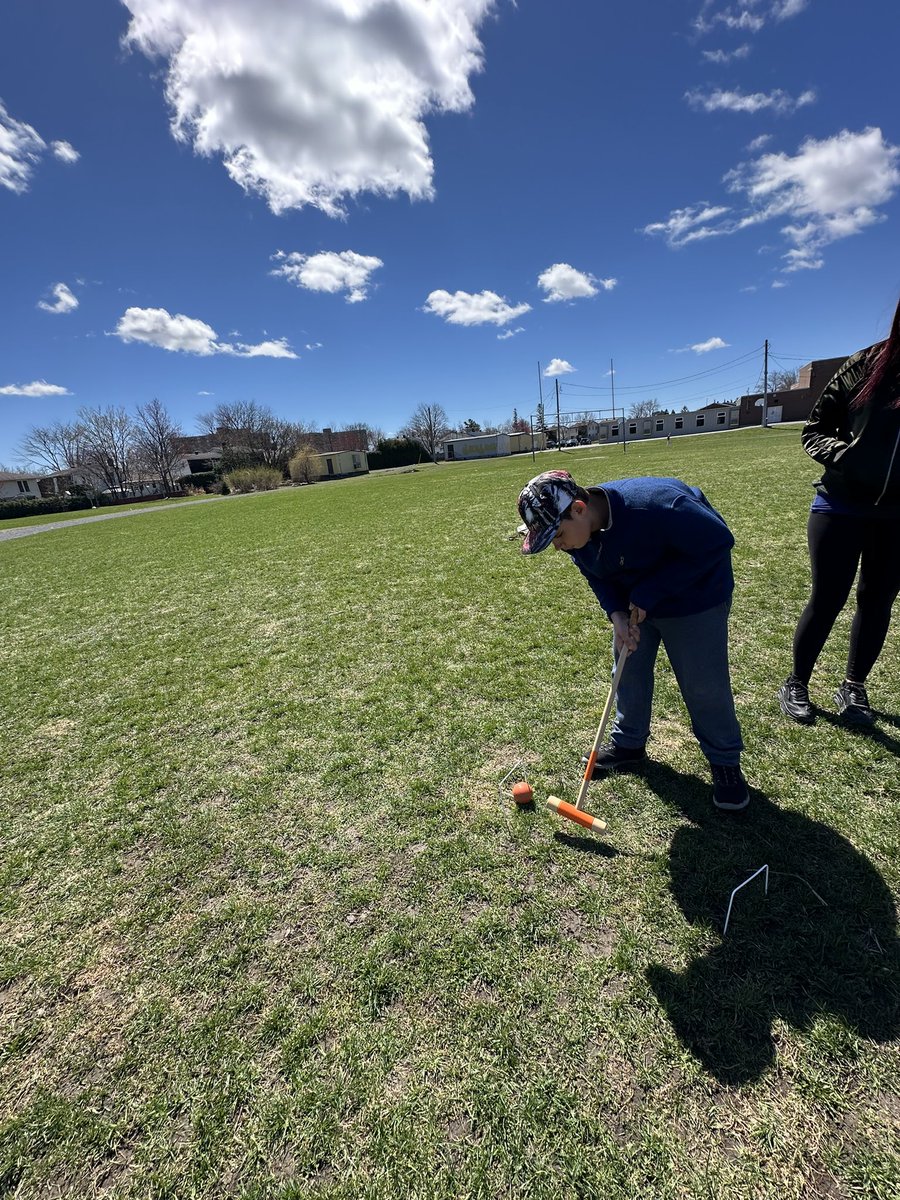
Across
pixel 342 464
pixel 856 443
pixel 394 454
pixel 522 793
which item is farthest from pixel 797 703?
pixel 394 454

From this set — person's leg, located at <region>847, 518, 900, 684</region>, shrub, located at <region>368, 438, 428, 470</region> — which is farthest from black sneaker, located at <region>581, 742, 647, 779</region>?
shrub, located at <region>368, 438, 428, 470</region>

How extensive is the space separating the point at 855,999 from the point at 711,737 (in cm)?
111

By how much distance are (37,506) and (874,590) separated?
64.2 meters

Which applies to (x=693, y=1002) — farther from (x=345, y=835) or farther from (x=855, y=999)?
(x=345, y=835)

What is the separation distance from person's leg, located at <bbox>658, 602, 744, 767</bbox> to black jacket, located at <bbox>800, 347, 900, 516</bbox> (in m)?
1.26

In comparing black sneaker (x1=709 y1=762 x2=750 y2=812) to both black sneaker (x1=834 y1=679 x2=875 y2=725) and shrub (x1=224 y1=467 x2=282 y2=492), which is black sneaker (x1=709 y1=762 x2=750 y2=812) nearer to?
black sneaker (x1=834 y1=679 x2=875 y2=725)

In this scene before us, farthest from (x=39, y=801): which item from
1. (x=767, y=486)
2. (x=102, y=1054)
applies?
(x=767, y=486)

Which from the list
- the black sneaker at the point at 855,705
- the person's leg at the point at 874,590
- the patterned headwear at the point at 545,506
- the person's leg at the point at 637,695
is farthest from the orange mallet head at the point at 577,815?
the person's leg at the point at 874,590

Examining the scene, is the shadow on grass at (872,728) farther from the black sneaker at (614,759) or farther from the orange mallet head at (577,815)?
the orange mallet head at (577,815)

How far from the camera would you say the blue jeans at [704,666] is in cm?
249

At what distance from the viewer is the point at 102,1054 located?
199 cm

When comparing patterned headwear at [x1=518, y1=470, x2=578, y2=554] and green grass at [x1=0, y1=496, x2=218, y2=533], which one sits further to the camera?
green grass at [x1=0, y1=496, x2=218, y2=533]

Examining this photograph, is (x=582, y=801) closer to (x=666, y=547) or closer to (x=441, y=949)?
(x=441, y=949)

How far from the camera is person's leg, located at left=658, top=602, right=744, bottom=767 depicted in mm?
2482
